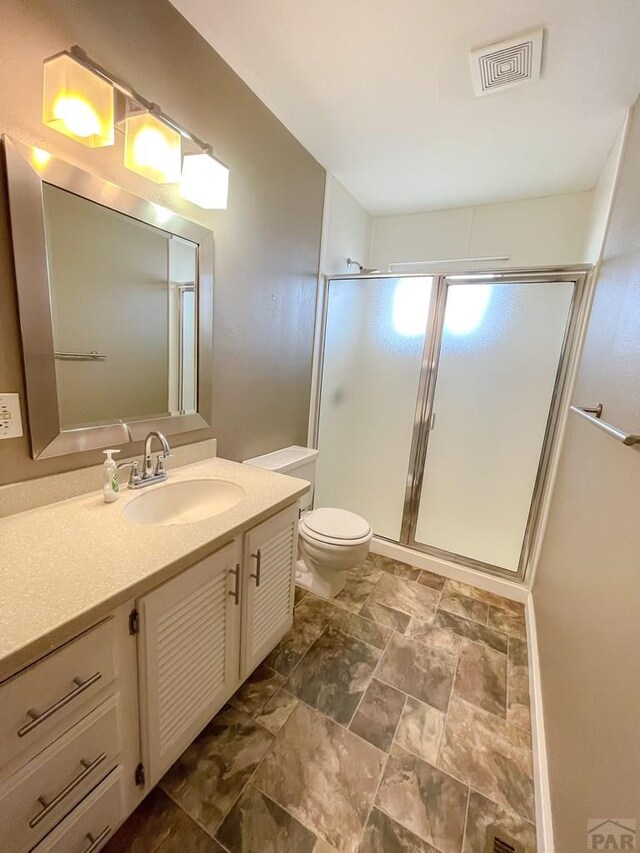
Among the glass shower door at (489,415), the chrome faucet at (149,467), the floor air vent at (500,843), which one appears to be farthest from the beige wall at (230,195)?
the floor air vent at (500,843)

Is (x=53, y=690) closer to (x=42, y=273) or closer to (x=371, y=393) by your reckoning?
(x=42, y=273)

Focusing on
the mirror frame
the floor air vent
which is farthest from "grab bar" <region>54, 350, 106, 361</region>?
the floor air vent

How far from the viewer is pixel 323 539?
5.89 ft

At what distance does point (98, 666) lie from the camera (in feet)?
2.52

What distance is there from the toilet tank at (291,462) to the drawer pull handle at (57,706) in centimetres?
114

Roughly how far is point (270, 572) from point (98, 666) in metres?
0.66

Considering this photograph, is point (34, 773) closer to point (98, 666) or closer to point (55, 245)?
point (98, 666)

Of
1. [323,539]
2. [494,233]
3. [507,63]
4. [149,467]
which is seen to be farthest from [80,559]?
[494,233]

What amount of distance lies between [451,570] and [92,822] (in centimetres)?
206

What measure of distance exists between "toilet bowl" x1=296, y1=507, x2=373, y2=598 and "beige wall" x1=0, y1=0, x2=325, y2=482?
1.79 feet

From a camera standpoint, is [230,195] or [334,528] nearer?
[230,195]

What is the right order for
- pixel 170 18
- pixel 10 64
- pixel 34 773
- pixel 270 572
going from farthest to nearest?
1. pixel 270 572
2. pixel 170 18
3. pixel 10 64
4. pixel 34 773

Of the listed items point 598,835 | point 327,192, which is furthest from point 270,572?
point 327,192

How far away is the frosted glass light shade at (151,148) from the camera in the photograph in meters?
1.14
